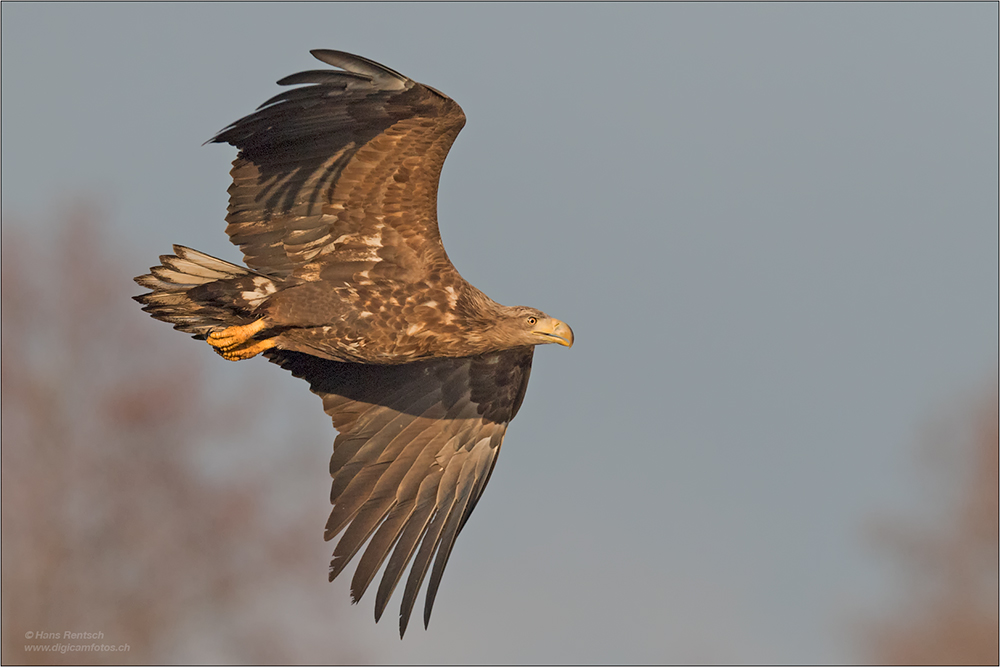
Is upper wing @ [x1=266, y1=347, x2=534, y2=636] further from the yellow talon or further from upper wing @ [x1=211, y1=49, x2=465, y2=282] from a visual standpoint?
upper wing @ [x1=211, y1=49, x2=465, y2=282]

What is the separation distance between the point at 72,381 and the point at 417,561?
42.3 feet

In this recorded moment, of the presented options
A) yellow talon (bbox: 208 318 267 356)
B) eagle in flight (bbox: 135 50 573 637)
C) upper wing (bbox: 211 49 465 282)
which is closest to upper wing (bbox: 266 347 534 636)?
eagle in flight (bbox: 135 50 573 637)

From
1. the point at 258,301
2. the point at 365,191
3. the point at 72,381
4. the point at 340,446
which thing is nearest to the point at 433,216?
the point at 365,191

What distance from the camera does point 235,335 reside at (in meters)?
8.41

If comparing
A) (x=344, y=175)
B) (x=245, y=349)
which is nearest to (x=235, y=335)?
(x=245, y=349)

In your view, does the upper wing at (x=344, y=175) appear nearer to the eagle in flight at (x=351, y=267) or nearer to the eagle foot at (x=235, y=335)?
the eagle in flight at (x=351, y=267)

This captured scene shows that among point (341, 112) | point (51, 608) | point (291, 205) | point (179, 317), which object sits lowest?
point (51, 608)

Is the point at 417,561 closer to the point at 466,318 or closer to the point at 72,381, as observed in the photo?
the point at 466,318

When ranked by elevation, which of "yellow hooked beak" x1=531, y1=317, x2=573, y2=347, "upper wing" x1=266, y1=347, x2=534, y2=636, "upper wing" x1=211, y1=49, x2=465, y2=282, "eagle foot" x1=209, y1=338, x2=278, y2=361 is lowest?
"upper wing" x1=266, y1=347, x2=534, y2=636

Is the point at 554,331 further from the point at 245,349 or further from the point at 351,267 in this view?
the point at 245,349

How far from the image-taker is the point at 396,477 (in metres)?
9.52

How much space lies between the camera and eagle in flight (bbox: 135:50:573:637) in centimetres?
793

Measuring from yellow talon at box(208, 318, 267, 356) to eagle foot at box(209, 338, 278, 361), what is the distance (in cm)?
2

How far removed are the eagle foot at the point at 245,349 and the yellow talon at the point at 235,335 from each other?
2 cm
